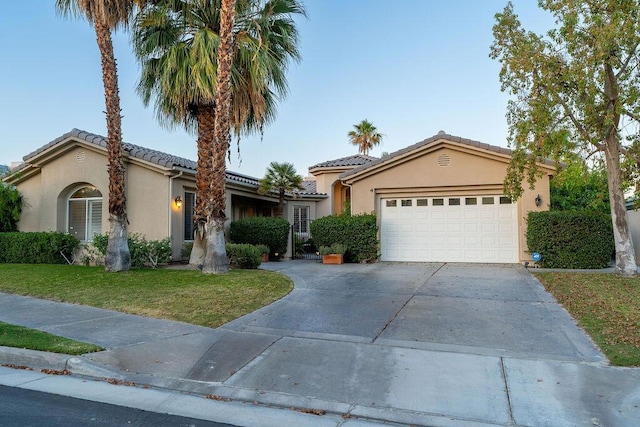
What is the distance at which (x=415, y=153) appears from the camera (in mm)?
15242

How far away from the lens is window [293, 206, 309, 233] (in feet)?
73.4

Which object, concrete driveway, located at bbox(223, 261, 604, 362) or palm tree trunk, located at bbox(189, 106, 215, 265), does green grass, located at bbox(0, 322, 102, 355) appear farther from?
palm tree trunk, located at bbox(189, 106, 215, 265)

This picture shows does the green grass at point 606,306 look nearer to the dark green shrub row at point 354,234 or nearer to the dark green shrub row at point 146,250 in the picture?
the dark green shrub row at point 354,234

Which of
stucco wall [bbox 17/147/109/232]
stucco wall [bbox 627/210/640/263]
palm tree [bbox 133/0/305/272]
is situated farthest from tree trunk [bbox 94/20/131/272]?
stucco wall [bbox 627/210/640/263]

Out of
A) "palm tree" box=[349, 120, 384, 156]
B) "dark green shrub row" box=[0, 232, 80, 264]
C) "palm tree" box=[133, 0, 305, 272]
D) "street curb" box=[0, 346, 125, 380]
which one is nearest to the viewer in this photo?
"street curb" box=[0, 346, 125, 380]

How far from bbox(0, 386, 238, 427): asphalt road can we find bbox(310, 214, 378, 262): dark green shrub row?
38.3 ft

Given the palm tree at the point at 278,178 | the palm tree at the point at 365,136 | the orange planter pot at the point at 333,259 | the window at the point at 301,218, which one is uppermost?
the palm tree at the point at 365,136

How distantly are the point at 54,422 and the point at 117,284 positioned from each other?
682 centimetres

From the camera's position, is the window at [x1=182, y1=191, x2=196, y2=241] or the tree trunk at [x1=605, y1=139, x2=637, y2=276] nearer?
the tree trunk at [x1=605, y1=139, x2=637, y2=276]

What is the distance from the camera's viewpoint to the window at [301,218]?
73.4 ft

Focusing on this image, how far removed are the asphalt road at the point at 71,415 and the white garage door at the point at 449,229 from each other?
12526mm

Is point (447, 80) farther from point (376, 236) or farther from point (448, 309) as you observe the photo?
point (448, 309)

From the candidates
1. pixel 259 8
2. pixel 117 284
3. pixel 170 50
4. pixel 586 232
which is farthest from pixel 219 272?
pixel 586 232

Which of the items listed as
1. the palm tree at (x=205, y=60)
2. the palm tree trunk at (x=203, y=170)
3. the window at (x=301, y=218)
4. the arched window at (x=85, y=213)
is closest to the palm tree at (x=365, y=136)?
the window at (x=301, y=218)
